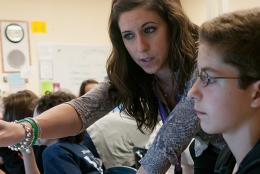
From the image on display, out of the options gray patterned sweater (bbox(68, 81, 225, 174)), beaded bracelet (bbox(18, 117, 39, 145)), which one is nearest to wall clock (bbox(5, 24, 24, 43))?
beaded bracelet (bbox(18, 117, 39, 145))

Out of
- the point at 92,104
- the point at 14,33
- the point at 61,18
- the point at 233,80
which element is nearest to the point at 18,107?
the point at 92,104

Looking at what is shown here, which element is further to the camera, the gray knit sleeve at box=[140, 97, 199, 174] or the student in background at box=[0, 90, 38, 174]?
the student in background at box=[0, 90, 38, 174]

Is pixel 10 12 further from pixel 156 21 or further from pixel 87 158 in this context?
pixel 156 21

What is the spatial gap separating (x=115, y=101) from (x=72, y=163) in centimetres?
57

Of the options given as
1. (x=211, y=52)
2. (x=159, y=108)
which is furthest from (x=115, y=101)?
(x=211, y=52)

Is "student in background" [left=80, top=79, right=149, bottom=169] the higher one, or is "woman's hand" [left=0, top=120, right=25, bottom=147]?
"woman's hand" [left=0, top=120, right=25, bottom=147]

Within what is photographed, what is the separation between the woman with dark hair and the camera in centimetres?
107

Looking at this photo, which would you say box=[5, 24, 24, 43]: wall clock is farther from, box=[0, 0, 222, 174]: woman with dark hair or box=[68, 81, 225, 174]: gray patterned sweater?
box=[68, 81, 225, 174]: gray patterned sweater

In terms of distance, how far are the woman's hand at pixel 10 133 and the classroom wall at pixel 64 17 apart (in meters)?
2.83

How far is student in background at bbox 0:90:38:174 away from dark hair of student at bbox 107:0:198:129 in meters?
1.15

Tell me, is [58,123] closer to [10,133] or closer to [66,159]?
[10,133]

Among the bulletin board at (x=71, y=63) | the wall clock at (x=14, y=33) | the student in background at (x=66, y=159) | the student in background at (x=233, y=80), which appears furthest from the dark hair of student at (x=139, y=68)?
the wall clock at (x=14, y=33)

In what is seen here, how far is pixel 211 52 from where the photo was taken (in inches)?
36.0

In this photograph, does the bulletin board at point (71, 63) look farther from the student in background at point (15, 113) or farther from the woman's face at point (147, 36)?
the woman's face at point (147, 36)
